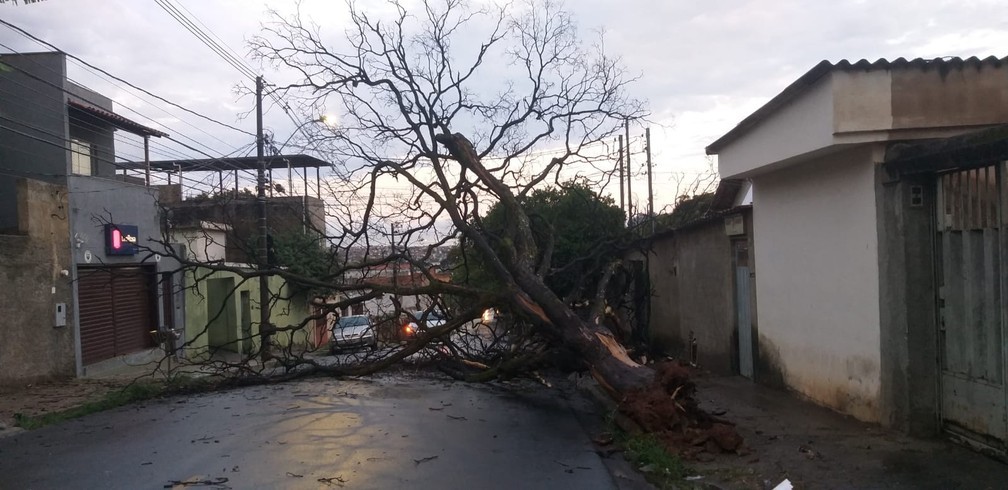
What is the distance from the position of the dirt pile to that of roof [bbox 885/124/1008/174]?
3.03 metres

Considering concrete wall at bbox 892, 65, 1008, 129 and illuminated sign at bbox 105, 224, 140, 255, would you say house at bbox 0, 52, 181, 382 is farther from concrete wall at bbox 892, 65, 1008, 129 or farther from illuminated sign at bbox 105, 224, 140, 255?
concrete wall at bbox 892, 65, 1008, 129

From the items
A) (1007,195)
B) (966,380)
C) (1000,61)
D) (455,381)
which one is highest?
(1000,61)

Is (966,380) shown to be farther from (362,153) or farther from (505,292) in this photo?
(362,153)

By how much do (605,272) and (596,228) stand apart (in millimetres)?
4385

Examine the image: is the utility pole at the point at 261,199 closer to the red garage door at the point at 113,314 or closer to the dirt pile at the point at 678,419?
the red garage door at the point at 113,314

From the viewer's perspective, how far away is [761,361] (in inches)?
461

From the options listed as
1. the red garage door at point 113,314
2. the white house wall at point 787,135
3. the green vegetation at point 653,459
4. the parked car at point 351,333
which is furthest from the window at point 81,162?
the green vegetation at point 653,459

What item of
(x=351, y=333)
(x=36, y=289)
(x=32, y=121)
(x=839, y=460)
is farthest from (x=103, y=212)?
(x=839, y=460)

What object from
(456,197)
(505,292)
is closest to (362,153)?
(456,197)

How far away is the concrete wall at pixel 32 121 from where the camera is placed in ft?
62.3

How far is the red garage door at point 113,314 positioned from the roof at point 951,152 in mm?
16667

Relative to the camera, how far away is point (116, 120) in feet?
75.9

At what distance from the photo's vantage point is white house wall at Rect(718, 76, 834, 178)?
8094mm

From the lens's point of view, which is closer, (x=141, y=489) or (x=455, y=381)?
(x=141, y=489)
